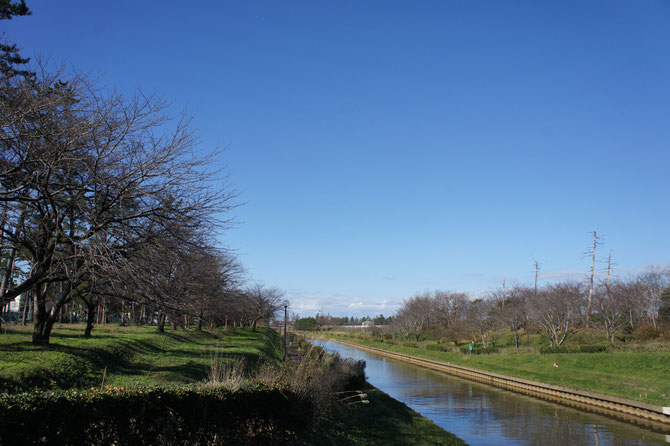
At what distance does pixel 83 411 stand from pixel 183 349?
58.7ft

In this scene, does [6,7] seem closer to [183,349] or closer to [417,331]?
[183,349]

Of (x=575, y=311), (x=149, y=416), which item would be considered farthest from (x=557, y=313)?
(x=149, y=416)

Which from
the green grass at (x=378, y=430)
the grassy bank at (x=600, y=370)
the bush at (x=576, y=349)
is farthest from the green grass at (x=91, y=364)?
the bush at (x=576, y=349)

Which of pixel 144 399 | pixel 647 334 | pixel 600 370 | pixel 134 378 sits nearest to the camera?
pixel 144 399

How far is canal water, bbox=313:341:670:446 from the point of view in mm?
19453

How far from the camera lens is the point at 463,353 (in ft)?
168

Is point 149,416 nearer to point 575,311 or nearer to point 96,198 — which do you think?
point 96,198

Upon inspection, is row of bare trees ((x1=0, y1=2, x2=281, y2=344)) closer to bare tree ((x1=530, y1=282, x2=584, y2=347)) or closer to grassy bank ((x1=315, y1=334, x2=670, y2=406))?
grassy bank ((x1=315, y1=334, x2=670, y2=406))

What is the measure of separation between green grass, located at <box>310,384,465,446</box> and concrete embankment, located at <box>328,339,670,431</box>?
9.68 feet

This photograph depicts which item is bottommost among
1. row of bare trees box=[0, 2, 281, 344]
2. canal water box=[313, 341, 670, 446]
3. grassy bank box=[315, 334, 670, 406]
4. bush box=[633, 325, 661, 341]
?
canal water box=[313, 341, 670, 446]

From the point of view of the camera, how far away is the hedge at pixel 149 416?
538cm

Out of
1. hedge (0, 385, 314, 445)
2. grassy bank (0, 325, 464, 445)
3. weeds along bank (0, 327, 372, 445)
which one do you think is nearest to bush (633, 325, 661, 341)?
grassy bank (0, 325, 464, 445)

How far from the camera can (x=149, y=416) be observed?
6812 millimetres

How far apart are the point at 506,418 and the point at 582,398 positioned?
6410mm
